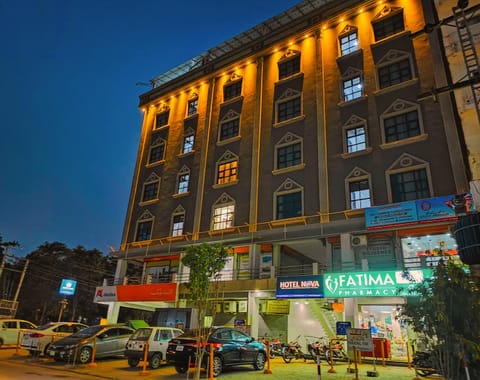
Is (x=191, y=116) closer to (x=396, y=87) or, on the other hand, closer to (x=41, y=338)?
(x=396, y=87)

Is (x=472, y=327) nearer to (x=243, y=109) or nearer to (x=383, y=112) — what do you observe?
(x=383, y=112)

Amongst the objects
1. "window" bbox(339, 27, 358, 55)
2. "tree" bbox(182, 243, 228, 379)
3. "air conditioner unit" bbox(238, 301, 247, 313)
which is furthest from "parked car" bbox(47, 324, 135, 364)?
"window" bbox(339, 27, 358, 55)

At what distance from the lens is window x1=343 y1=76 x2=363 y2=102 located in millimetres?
21797

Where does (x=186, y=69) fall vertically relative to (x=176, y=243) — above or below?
above

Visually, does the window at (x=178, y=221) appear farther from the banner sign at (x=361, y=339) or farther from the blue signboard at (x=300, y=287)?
the banner sign at (x=361, y=339)

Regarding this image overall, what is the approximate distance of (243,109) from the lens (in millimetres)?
26703

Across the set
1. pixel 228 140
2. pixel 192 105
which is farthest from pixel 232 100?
pixel 192 105

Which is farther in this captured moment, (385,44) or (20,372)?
(385,44)

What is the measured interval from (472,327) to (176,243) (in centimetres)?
2098

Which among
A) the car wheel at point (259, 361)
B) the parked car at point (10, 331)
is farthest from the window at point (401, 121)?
the parked car at point (10, 331)

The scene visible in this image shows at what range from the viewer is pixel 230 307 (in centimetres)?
2153

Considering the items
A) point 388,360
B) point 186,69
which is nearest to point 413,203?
point 388,360

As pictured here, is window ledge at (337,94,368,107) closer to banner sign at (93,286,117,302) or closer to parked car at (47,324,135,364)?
parked car at (47,324,135,364)

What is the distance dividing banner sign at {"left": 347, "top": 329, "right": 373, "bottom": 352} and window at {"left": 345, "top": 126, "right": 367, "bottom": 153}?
1207 cm
